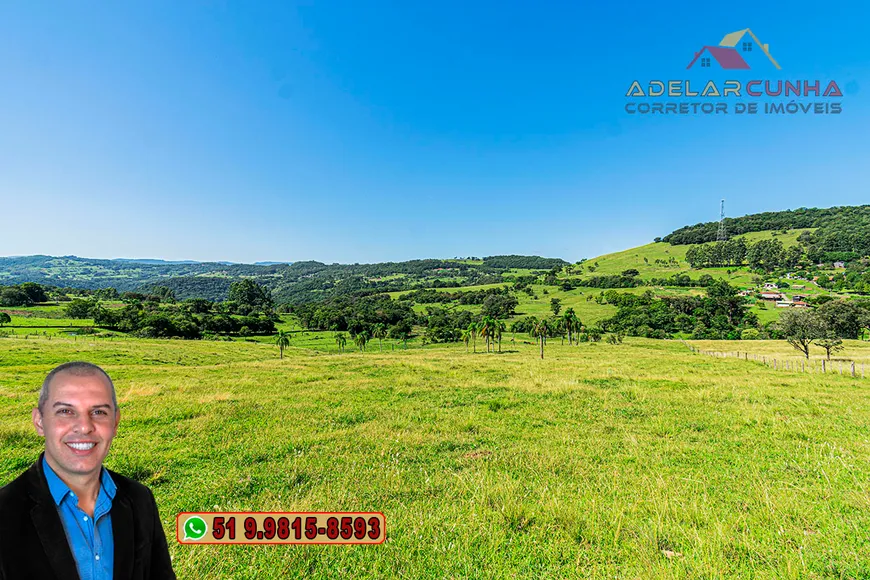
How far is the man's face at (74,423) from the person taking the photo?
2.39 metres

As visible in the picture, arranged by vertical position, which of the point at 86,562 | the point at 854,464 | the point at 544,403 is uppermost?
the point at 86,562

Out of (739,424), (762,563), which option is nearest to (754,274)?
(739,424)

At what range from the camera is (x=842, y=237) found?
164 meters

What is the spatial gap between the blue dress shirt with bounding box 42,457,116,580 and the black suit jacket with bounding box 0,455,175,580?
4 cm

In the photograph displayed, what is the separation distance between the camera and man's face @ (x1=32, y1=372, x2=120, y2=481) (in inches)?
94.1

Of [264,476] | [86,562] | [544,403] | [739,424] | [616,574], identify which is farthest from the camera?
[544,403]

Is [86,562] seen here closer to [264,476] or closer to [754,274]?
[264,476]

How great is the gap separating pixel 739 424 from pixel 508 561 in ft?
41.7

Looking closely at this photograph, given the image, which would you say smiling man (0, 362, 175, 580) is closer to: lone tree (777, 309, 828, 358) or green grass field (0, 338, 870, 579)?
green grass field (0, 338, 870, 579)

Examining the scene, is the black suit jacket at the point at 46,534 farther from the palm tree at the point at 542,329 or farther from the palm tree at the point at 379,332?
the palm tree at the point at 379,332

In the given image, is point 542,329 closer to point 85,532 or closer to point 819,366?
point 819,366

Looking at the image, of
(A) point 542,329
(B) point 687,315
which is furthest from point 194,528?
(B) point 687,315

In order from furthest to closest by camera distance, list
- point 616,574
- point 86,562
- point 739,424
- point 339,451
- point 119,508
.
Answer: point 739,424, point 339,451, point 616,574, point 119,508, point 86,562

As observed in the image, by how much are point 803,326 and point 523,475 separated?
5354 centimetres
